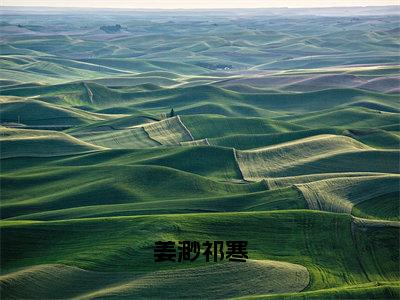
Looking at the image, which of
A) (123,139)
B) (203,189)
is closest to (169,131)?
(123,139)

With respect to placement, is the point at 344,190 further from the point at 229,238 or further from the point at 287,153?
the point at 229,238

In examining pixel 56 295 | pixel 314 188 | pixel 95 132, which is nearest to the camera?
pixel 56 295

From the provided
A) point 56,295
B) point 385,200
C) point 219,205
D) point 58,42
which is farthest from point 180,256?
point 58,42

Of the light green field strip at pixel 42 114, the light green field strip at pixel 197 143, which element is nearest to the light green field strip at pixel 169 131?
the light green field strip at pixel 197 143

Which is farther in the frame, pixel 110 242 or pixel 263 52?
pixel 263 52

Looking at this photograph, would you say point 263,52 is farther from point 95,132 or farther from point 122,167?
point 122,167

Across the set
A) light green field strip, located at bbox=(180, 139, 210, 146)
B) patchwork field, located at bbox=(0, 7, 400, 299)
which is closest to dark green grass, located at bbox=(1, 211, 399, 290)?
patchwork field, located at bbox=(0, 7, 400, 299)

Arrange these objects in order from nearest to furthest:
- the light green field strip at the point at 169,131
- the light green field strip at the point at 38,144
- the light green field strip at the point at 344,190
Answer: the light green field strip at the point at 344,190, the light green field strip at the point at 38,144, the light green field strip at the point at 169,131

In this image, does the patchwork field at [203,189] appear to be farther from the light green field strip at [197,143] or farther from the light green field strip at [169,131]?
the light green field strip at [197,143]
